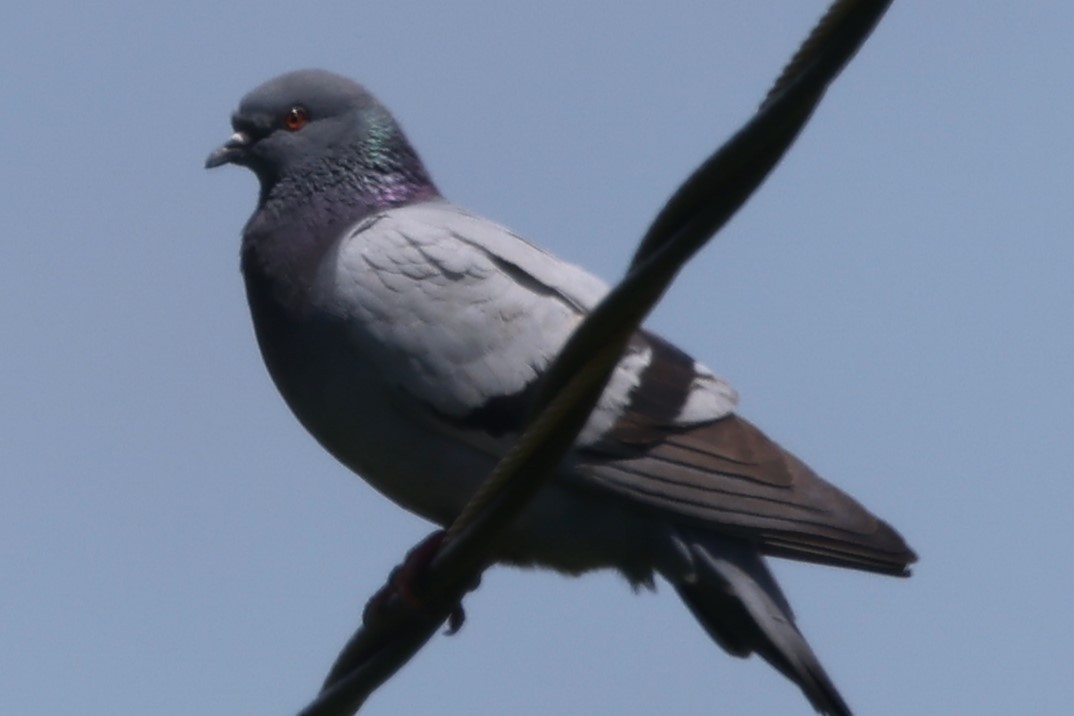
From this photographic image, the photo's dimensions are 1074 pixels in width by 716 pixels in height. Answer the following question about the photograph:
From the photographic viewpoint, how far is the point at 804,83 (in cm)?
282

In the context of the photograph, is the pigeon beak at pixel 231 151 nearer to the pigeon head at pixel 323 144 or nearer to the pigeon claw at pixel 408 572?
the pigeon head at pixel 323 144

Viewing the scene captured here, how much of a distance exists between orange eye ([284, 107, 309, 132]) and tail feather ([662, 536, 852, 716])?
8.12 feet

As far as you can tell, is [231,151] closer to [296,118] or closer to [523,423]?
[296,118]

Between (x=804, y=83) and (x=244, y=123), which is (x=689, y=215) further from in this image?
(x=244, y=123)

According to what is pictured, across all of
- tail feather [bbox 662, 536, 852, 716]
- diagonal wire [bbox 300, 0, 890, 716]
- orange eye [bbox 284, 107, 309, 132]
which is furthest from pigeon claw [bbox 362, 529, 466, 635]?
orange eye [bbox 284, 107, 309, 132]

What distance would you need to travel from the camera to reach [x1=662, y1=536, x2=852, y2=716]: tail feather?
18.4 ft

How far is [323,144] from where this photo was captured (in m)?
7.06

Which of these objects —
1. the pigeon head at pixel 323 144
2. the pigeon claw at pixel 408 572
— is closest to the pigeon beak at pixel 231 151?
the pigeon head at pixel 323 144

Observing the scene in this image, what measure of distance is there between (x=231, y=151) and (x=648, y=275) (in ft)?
14.9

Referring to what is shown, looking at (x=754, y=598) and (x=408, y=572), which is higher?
(x=754, y=598)

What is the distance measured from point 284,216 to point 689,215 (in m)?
3.91

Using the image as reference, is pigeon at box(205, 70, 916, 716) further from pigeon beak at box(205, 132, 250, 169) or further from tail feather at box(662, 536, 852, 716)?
pigeon beak at box(205, 132, 250, 169)

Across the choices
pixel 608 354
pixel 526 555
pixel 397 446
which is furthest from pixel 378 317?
pixel 608 354

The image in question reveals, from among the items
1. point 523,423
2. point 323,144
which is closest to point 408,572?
point 523,423
